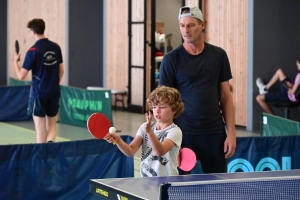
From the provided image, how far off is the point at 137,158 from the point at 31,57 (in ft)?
6.05

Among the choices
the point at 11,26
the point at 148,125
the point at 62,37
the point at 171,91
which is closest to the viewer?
the point at 148,125

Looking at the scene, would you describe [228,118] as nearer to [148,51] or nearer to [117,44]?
[148,51]

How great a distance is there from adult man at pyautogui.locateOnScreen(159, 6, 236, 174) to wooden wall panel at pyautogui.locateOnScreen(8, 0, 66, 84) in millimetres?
12015

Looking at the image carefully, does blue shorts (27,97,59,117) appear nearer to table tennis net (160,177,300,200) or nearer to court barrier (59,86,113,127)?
court barrier (59,86,113,127)

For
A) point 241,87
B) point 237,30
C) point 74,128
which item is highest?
point 237,30

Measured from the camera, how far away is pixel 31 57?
27.5ft

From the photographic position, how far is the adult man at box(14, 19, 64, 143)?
8367 millimetres

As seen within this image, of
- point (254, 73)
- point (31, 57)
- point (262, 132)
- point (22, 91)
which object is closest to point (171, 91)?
point (262, 132)

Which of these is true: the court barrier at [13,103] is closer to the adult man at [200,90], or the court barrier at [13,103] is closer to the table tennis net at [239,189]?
the adult man at [200,90]

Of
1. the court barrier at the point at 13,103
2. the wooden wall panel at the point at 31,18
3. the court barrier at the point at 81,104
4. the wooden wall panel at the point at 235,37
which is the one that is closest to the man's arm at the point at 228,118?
the court barrier at the point at 81,104

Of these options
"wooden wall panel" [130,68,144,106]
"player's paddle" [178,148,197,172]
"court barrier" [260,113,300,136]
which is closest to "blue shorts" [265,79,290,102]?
"court barrier" [260,113,300,136]

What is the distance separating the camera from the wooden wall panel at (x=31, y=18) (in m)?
16.5

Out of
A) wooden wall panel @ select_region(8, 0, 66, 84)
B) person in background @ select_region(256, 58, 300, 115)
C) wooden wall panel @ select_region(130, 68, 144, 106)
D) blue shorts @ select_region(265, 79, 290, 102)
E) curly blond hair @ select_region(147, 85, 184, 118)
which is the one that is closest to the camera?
curly blond hair @ select_region(147, 85, 184, 118)

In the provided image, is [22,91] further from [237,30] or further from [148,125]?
[148,125]
